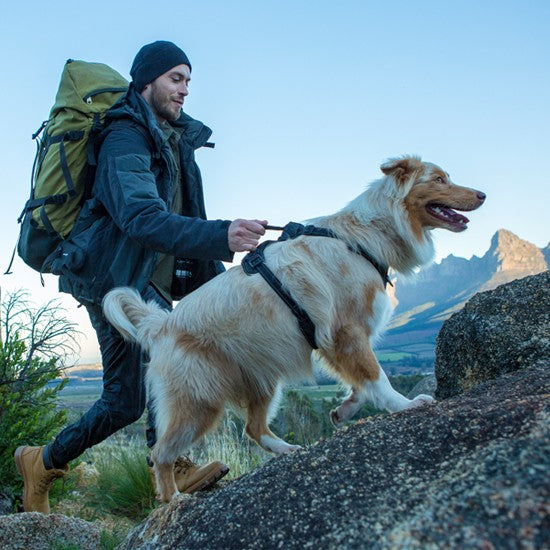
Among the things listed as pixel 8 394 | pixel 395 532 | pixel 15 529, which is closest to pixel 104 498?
pixel 8 394

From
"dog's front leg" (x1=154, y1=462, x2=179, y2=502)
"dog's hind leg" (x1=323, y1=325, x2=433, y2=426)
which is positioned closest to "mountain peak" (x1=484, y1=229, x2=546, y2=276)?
"dog's hind leg" (x1=323, y1=325, x2=433, y2=426)

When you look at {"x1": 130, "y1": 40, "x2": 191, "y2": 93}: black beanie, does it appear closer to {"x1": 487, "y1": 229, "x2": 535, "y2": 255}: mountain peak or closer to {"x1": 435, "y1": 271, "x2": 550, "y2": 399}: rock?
{"x1": 435, "y1": 271, "x2": 550, "y2": 399}: rock

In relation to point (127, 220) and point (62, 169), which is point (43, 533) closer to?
point (127, 220)

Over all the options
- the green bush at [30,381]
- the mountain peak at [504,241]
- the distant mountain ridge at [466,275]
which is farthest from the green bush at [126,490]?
the mountain peak at [504,241]

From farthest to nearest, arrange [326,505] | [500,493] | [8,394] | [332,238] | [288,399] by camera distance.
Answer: [288,399] < [8,394] < [332,238] < [326,505] < [500,493]

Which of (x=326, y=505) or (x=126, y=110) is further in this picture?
(x=126, y=110)

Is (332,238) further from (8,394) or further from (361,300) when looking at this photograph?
(8,394)

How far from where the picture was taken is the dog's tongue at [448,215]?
14.4 feet

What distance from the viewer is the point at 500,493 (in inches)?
68.2

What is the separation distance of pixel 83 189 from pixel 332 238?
1.75 metres

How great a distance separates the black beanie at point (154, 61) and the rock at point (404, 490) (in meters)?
2.88

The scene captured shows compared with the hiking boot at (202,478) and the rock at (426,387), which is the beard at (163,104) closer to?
the hiking boot at (202,478)

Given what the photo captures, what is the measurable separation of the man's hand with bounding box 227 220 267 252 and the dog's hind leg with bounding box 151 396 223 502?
3.32 ft

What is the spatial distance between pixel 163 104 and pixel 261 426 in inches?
95.3
